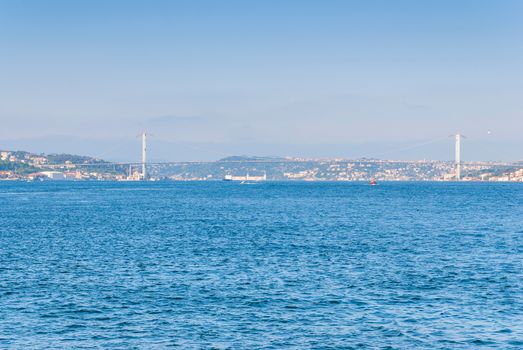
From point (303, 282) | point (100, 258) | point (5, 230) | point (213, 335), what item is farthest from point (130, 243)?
point (213, 335)

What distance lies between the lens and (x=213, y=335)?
2277 centimetres

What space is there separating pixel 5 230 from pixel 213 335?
128ft

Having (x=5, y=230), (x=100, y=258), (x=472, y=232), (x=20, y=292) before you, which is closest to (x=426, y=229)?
(x=472, y=232)

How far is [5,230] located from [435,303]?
40.0m

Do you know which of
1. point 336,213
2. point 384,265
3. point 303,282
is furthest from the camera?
point 336,213

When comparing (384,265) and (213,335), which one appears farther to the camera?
(384,265)

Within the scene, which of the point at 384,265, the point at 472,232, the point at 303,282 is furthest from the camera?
the point at 472,232

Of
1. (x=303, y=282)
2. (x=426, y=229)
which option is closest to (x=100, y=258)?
(x=303, y=282)

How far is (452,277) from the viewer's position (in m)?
32.7

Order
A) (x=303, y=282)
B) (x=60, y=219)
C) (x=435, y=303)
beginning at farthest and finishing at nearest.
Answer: (x=60, y=219)
(x=303, y=282)
(x=435, y=303)

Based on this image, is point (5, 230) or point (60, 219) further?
point (60, 219)

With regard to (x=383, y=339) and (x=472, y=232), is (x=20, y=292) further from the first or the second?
(x=472, y=232)

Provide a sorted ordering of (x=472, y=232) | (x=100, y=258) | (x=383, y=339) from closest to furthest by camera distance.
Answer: (x=383, y=339) < (x=100, y=258) < (x=472, y=232)

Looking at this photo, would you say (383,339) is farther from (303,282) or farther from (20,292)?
(20,292)
